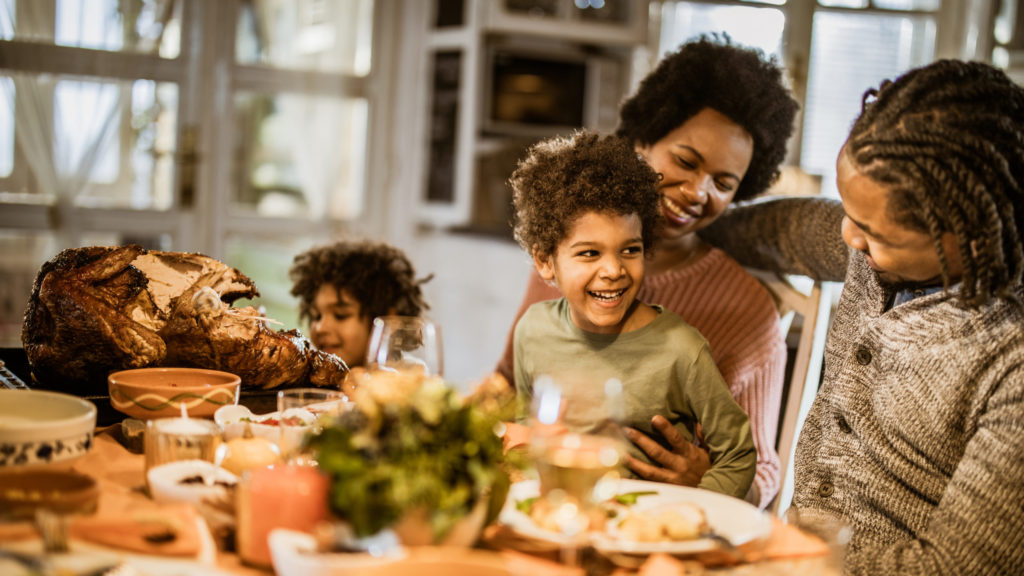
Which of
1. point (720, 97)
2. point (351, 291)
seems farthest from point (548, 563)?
point (351, 291)

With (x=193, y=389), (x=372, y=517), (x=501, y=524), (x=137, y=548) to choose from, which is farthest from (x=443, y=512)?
(x=193, y=389)

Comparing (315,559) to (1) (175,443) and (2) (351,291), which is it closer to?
(1) (175,443)

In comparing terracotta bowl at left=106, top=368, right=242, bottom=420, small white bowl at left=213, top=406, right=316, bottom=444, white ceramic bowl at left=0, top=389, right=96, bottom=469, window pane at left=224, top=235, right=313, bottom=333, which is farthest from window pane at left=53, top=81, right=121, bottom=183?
white ceramic bowl at left=0, top=389, right=96, bottom=469

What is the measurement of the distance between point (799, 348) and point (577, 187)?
0.72m

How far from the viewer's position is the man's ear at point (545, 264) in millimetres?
1877

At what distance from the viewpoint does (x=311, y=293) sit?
265 centimetres

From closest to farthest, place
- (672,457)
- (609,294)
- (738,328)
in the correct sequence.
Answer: (672,457), (609,294), (738,328)

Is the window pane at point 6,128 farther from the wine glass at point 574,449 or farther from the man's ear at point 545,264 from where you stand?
the wine glass at point 574,449

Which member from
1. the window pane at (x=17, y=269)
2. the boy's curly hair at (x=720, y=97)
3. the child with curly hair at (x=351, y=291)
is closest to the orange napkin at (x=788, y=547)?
the boy's curly hair at (x=720, y=97)

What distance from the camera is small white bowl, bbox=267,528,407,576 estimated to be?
2.81 feet

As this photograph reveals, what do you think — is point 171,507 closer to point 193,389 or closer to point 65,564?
point 65,564

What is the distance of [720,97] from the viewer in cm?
216

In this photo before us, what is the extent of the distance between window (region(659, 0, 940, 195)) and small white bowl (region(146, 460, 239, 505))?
434 centimetres

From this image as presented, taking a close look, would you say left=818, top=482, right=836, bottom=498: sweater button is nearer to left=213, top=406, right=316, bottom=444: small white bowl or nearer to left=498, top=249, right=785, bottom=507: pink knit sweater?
left=498, top=249, right=785, bottom=507: pink knit sweater
